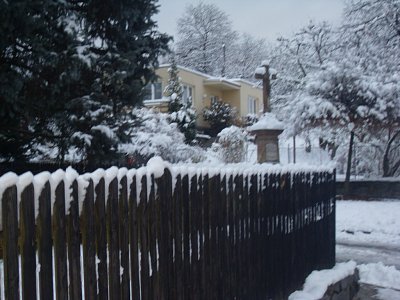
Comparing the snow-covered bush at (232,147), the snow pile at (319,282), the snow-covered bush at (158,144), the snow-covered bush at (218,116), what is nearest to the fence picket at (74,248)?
the snow pile at (319,282)

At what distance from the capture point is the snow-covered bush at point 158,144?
17.4m

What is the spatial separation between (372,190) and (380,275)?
10679 millimetres

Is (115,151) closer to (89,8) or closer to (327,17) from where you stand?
(89,8)

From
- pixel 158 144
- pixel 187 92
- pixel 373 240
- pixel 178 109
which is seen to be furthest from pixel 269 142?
pixel 187 92

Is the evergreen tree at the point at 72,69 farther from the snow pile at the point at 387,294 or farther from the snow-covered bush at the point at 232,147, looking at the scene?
the snow-covered bush at the point at 232,147

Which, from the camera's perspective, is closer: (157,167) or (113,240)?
(113,240)

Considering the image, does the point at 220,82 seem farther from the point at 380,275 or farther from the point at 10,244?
the point at 10,244

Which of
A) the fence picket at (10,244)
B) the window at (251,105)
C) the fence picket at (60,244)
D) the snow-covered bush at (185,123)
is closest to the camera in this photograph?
the fence picket at (10,244)

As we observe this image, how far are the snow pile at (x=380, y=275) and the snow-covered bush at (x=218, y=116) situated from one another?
23.0 metres

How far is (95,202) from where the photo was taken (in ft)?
9.33

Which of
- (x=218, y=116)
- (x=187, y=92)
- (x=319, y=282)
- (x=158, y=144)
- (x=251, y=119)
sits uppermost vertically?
(x=187, y=92)

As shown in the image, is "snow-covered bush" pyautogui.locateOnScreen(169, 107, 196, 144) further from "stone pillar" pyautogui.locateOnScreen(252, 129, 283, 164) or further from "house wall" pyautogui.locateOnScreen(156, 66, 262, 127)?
"stone pillar" pyautogui.locateOnScreen(252, 129, 283, 164)

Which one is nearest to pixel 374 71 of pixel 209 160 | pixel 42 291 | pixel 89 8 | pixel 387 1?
pixel 387 1

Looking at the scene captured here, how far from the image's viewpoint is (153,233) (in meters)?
3.34
